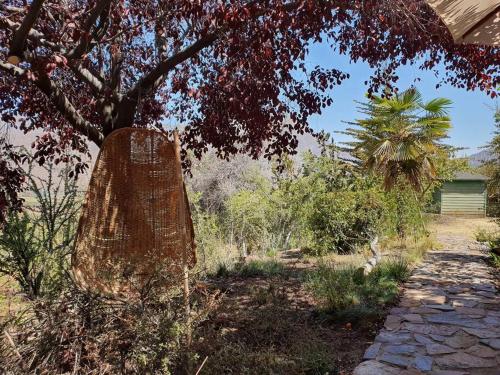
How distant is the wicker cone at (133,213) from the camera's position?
3422mm

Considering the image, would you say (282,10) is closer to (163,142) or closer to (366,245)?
(163,142)

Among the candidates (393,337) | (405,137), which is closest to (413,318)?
(393,337)

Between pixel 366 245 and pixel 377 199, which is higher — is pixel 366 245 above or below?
below

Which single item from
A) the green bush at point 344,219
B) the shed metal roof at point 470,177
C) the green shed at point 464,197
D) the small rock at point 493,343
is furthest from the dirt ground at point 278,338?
the shed metal roof at point 470,177

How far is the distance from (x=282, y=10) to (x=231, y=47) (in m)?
0.47

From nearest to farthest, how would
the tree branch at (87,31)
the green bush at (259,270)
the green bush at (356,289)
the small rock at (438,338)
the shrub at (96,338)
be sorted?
the shrub at (96,338) < the tree branch at (87,31) < the small rock at (438,338) < the green bush at (356,289) < the green bush at (259,270)

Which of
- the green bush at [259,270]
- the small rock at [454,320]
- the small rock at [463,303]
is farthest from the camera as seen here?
the green bush at [259,270]

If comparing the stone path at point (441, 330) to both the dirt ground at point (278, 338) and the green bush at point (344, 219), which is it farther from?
the green bush at point (344, 219)

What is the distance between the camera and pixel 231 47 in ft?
10.6

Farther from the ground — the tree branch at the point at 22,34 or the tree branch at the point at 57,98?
the tree branch at the point at 22,34

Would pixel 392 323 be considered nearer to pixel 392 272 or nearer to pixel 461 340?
pixel 461 340

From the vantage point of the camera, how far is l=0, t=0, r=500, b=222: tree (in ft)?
9.98

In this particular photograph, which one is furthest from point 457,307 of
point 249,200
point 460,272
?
point 249,200

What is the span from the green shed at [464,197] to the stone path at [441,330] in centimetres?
1492
